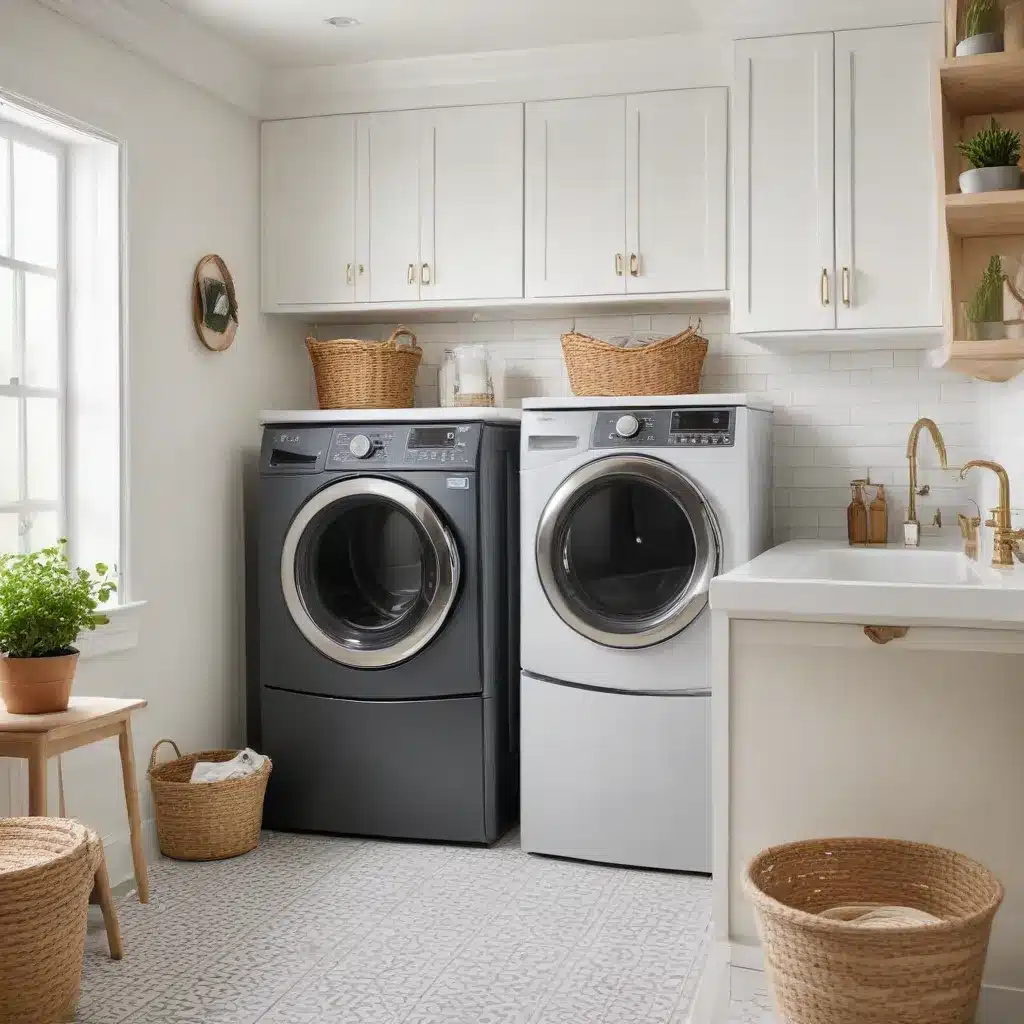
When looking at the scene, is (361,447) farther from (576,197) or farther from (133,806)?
(133,806)

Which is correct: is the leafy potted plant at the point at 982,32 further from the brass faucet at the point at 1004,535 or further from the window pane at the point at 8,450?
the window pane at the point at 8,450

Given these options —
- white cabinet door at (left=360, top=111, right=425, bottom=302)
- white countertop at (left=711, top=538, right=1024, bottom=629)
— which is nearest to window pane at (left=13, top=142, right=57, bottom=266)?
white cabinet door at (left=360, top=111, right=425, bottom=302)

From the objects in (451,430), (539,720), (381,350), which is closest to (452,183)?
(381,350)

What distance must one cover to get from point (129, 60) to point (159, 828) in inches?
86.1

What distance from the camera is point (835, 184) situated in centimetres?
354

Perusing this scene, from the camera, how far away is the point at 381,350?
396cm

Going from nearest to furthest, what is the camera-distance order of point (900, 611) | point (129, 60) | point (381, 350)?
point (900, 611), point (129, 60), point (381, 350)

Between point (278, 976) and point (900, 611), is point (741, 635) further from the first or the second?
point (278, 976)

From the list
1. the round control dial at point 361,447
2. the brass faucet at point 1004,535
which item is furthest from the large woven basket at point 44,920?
the brass faucet at point 1004,535

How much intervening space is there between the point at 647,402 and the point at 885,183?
3.04 feet

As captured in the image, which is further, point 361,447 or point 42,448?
→ point 361,447

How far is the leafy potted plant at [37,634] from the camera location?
2.77 metres

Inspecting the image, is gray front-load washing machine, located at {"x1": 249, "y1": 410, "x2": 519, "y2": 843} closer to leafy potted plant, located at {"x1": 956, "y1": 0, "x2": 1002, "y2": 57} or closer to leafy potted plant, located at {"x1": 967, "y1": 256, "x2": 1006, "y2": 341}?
leafy potted plant, located at {"x1": 967, "y1": 256, "x2": 1006, "y2": 341}

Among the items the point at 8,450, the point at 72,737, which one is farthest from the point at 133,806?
the point at 8,450
